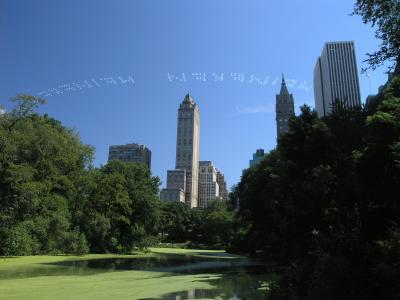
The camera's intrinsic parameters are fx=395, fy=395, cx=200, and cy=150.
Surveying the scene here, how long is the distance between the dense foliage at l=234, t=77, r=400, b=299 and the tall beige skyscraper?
530 feet

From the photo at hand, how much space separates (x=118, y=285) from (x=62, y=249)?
93.9 feet

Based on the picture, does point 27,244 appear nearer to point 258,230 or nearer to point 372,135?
point 258,230

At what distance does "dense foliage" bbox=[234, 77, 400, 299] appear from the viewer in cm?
928

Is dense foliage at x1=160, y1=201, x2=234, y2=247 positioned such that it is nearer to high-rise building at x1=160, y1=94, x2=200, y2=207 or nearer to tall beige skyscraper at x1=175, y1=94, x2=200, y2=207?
high-rise building at x1=160, y1=94, x2=200, y2=207

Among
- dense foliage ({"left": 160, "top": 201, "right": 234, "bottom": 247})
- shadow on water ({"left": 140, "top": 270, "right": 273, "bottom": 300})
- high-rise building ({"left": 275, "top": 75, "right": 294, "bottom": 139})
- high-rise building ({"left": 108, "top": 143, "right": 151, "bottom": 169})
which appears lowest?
shadow on water ({"left": 140, "top": 270, "right": 273, "bottom": 300})

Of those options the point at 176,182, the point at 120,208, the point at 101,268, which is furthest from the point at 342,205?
the point at 176,182

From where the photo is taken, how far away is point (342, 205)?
14.4 m

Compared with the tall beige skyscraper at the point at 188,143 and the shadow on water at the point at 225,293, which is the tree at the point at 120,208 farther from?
the tall beige skyscraper at the point at 188,143

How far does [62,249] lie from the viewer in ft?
141

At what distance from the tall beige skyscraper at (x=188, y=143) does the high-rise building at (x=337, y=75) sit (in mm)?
101608

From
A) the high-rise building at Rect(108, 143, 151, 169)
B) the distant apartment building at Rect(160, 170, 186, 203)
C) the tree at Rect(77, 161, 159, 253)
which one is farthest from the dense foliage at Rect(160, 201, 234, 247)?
the distant apartment building at Rect(160, 170, 186, 203)

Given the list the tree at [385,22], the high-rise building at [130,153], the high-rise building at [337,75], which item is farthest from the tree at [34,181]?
the high-rise building at [130,153]

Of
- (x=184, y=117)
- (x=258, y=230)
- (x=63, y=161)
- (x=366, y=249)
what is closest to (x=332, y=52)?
(x=258, y=230)

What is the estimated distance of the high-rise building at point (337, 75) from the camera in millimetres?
71938
